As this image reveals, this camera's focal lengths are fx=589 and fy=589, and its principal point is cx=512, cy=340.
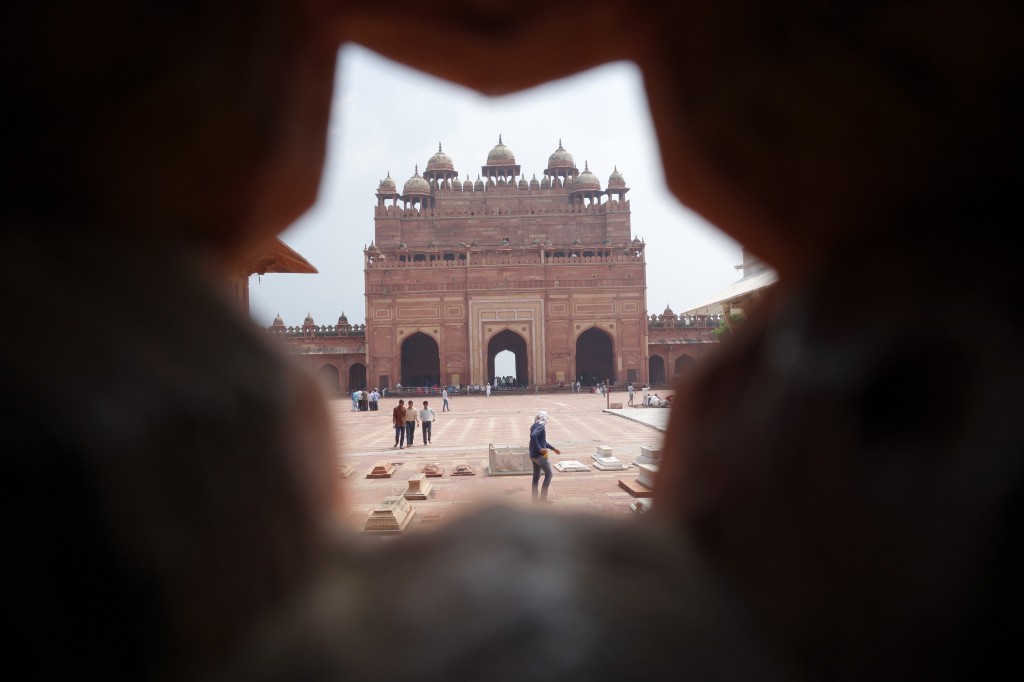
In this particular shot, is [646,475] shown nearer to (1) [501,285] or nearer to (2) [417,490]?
(2) [417,490]

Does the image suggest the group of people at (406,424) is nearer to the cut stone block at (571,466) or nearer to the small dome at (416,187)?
the cut stone block at (571,466)

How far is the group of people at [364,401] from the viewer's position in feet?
65.2

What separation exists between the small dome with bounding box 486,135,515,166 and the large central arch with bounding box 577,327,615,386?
13276mm

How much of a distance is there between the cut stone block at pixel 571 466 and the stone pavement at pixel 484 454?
0.10 metres

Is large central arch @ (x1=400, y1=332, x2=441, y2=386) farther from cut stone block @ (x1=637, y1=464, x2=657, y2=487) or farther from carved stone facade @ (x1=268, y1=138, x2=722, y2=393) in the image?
cut stone block @ (x1=637, y1=464, x2=657, y2=487)

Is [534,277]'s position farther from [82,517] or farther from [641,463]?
[82,517]

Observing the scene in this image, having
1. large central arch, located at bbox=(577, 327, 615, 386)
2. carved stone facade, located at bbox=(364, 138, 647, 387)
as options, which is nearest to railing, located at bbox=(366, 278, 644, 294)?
carved stone facade, located at bbox=(364, 138, 647, 387)

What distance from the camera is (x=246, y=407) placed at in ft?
2.79

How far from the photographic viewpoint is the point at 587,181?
1430 inches

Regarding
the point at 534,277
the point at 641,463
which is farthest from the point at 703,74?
the point at 534,277

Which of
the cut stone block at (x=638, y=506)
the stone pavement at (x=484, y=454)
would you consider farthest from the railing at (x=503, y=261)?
the cut stone block at (x=638, y=506)

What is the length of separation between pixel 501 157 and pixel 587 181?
19.5 feet

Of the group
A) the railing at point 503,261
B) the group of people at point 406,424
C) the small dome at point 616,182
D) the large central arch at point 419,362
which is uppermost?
the small dome at point 616,182

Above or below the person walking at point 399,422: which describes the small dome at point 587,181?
above
